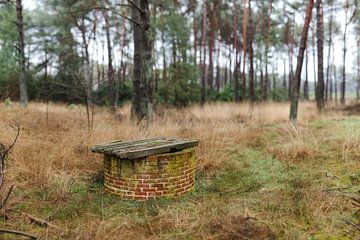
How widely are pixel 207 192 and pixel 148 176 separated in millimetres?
927

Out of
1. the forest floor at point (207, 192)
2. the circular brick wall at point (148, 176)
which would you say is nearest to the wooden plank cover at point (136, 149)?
the circular brick wall at point (148, 176)

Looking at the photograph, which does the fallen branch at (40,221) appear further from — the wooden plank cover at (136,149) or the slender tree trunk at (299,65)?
the slender tree trunk at (299,65)

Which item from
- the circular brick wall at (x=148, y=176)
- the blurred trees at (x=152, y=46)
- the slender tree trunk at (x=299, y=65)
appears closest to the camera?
the circular brick wall at (x=148, y=176)

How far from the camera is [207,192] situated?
4.29 m

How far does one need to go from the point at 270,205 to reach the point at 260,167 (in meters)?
1.84

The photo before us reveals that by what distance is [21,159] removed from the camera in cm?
463

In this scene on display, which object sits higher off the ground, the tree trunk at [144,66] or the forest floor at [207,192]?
the tree trunk at [144,66]

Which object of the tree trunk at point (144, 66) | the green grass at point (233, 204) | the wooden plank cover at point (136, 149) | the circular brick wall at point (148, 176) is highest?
the tree trunk at point (144, 66)

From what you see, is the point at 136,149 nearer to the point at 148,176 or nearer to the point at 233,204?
the point at 148,176

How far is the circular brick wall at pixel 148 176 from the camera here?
3.88 m

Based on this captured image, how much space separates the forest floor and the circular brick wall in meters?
0.15

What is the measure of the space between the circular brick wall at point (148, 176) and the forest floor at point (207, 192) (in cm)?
15

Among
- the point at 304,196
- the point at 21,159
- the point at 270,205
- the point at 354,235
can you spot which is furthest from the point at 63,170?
the point at 354,235

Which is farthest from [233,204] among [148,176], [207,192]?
[148,176]
